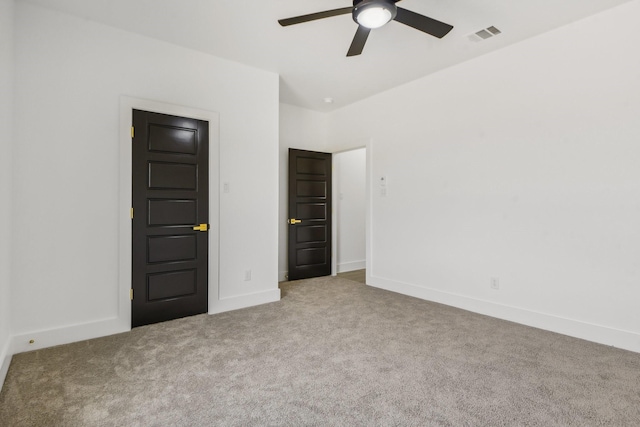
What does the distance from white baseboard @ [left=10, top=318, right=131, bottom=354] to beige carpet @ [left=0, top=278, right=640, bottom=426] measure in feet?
0.31

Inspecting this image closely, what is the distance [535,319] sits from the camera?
3238mm

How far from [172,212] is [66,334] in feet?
4.56

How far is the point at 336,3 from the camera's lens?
2660 millimetres

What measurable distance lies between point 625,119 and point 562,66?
741 millimetres

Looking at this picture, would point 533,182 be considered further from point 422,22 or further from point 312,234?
point 312,234

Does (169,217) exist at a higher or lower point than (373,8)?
lower

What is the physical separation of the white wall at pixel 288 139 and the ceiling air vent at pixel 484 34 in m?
2.95

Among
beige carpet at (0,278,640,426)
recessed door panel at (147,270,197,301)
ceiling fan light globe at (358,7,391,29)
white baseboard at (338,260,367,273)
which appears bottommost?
beige carpet at (0,278,640,426)

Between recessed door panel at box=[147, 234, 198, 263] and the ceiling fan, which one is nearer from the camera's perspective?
the ceiling fan

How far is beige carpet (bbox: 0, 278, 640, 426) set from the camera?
1.83 metres

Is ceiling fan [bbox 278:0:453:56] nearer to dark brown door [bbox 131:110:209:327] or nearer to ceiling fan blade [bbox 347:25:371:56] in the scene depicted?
ceiling fan blade [bbox 347:25:371:56]

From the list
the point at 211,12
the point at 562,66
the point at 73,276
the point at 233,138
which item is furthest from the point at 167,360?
the point at 562,66

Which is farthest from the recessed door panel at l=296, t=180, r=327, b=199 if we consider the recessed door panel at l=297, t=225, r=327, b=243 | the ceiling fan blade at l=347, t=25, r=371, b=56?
the ceiling fan blade at l=347, t=25, r=371, b=56

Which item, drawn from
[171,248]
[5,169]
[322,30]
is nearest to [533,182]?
[322,30]
